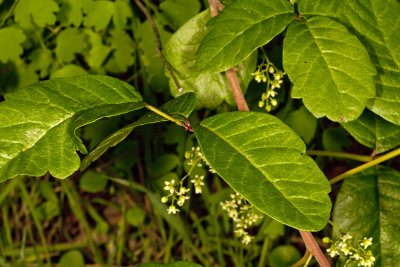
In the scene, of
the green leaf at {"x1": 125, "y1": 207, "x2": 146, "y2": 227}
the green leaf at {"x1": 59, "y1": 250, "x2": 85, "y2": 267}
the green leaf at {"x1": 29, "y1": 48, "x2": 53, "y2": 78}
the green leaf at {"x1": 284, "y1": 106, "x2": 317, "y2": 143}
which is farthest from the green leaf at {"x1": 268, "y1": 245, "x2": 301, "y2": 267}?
the green leaf at {"x1": 29, "y1": 48, "x2": 53, "y2": 78}

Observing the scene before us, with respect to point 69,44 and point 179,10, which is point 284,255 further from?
point 69,44

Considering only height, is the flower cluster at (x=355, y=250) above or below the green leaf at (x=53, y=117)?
below

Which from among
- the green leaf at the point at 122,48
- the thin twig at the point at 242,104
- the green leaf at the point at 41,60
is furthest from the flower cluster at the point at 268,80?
the green leaf at the point at 41,60

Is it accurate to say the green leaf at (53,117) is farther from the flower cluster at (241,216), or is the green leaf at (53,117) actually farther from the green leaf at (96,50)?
the green leaf at (96,50)

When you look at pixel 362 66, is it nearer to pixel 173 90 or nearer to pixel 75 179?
pixel 173 90

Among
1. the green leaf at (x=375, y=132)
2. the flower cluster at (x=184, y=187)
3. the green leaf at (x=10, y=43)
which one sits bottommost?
the green leaf at (x=375, y=132)

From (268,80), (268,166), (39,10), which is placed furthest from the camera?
(39,10)

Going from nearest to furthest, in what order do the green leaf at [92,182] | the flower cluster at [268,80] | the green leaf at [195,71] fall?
the flower cluster at [268,80]
the green leaf at [195,71]
the green leaf at [92,182]

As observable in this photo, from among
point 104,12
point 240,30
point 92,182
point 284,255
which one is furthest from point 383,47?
point 92,182
